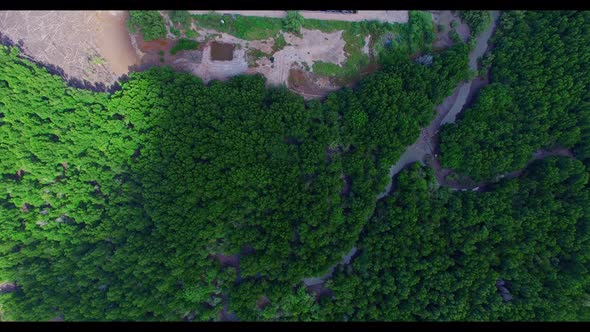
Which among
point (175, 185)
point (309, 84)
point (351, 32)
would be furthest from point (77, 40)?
point (351, 32)

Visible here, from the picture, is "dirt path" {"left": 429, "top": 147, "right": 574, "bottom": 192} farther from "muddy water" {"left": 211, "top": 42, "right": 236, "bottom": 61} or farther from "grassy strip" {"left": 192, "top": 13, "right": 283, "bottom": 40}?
"muddy water" {"left": 211, "top": 42, "right": 236, "bottom": 61}

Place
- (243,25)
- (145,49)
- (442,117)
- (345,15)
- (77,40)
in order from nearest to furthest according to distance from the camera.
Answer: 1. (77,40)
2. (145,49)
3. (243,25)
4. (442,117)
5. (345,15)

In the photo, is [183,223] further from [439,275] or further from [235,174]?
[439,275]

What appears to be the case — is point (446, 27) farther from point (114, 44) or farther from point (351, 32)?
point (114, 44)

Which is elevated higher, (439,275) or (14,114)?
(14,114)

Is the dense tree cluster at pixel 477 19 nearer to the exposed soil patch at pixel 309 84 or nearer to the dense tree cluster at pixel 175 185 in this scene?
the dense tree cluster at pixel 175 185
